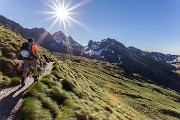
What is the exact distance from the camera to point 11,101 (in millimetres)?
21938

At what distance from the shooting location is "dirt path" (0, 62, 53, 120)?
1988 centimetres

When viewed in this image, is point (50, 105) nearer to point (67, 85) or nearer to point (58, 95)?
point (58, 95)

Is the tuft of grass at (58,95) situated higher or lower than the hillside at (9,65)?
lower

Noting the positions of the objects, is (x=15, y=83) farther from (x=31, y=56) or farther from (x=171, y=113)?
(x=171, y=113)

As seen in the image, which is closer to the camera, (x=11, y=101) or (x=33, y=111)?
(x=33, y=111)

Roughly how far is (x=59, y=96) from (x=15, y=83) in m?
5.02

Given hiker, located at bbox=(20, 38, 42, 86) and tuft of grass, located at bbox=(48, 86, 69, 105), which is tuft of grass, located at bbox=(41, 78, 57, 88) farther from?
hiker, located at bbox=(20, 38, 42, 86)

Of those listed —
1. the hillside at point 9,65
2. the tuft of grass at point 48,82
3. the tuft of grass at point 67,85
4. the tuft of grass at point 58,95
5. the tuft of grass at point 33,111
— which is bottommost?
the tuft of grass at point 33,111

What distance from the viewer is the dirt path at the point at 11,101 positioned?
19875 millimetres

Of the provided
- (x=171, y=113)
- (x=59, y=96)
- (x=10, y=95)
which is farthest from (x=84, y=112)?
(x=171, y=113)

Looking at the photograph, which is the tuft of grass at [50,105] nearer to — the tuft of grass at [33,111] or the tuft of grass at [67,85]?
the tuft of grass at [33,111]

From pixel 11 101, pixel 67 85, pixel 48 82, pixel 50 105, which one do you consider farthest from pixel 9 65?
pixel 50 105

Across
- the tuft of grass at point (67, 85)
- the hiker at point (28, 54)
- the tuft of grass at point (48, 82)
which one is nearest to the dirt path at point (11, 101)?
the hiker at point (28, 54)

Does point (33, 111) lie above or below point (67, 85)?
below
